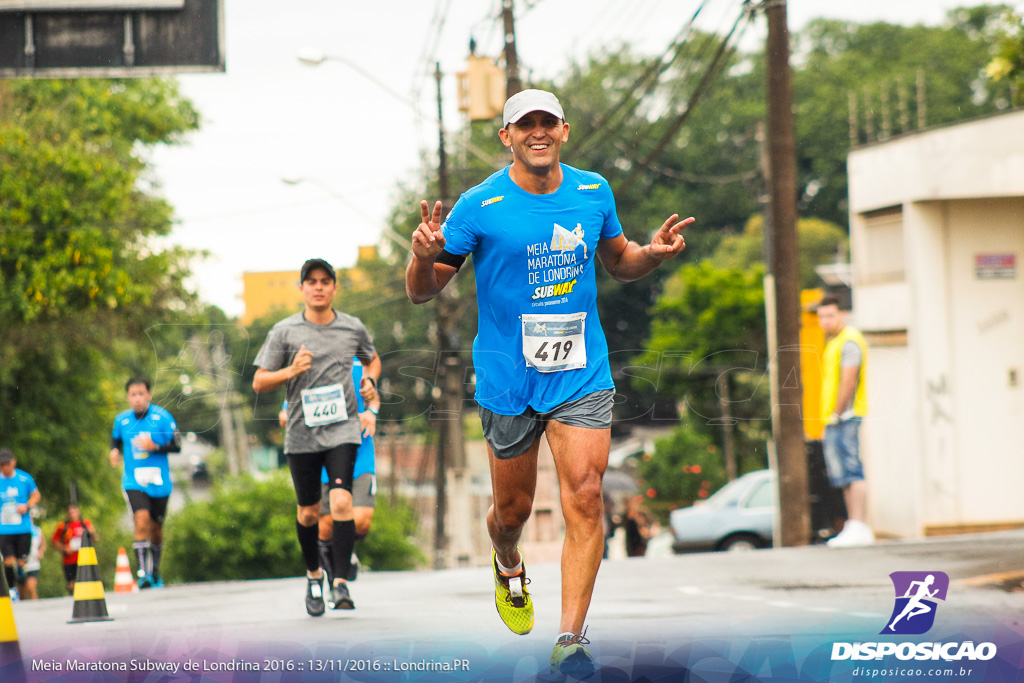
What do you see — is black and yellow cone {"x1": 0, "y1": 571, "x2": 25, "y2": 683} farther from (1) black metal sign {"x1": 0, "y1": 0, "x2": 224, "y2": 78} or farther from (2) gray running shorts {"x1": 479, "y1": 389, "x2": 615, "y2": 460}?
(1) black metal sign {"x1": 0, "y1": 0, "x2": 224, "y2": 78}

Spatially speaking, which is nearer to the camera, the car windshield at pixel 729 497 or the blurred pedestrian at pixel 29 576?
the blurred pedestrian at pixel 29 576

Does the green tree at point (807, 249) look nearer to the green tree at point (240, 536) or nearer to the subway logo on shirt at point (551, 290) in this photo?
the green tree at point (240, 536)

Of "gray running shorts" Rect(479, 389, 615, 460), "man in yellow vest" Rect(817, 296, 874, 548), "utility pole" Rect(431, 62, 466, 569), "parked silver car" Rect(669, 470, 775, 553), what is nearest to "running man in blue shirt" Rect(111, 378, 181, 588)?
"man in yellow vest" Rect(817, 296, 874, 548)

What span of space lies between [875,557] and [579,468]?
5914mm

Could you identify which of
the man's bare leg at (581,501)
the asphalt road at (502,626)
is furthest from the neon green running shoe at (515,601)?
the man's bare leg at (581,501)

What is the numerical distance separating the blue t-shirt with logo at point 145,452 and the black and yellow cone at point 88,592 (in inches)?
104

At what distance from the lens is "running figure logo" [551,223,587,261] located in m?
4.89

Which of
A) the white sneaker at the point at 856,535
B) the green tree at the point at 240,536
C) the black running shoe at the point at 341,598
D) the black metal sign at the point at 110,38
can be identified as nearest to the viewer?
the black running shoe at the point at 341,598

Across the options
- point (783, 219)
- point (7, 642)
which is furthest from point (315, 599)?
point (783, 219)

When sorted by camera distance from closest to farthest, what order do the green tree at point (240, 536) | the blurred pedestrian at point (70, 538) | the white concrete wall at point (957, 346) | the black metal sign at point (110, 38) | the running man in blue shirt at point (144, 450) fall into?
the black metal sign at point (110, 38) → the running man in blue shirt at point (144, 450) → the blurred pedestrian at point (70, 538) → the white concrete wall at point (957, 346) → the green tree at point (240, 536)

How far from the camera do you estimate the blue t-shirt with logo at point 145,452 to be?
34.6ft

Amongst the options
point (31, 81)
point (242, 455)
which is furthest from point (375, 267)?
point (242, 455)

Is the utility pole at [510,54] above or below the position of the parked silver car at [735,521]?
above

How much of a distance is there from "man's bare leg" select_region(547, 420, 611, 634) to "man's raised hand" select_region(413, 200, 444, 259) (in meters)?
0.84
